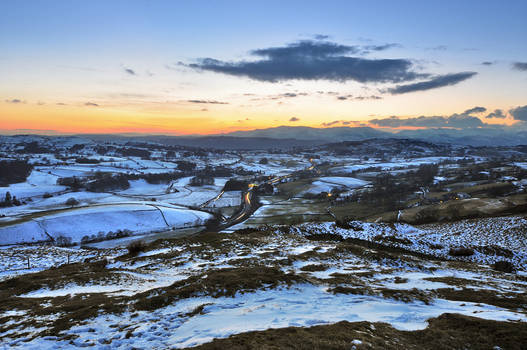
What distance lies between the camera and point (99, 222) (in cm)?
9325

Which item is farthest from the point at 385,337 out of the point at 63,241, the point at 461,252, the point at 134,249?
the point at 63,241

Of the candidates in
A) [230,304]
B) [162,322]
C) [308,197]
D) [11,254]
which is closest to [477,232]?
[230,304]

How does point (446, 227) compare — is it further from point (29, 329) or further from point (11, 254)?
point (11, 254)

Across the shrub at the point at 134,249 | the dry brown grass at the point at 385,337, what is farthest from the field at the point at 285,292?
the shrub at the point at 134,249

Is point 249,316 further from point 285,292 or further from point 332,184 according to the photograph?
point 332,184

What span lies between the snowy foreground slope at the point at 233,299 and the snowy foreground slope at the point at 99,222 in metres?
73.0

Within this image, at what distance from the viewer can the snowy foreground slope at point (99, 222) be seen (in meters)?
81.2

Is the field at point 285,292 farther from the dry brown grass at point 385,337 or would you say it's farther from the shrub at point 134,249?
the shrub at point 134,249

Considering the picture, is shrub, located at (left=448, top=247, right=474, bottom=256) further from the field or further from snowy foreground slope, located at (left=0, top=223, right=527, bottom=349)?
snowy foreground slope, located at (left=0, top=223, right=527, bottom=349)

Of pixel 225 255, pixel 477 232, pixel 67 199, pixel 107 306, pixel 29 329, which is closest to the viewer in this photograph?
pixel 29 329

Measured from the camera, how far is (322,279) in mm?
20547

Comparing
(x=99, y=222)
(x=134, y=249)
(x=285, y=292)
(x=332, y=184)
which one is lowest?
(x=99, y=222)

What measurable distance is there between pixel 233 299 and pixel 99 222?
96.3 m

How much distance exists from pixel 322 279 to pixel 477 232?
40.5 meters
